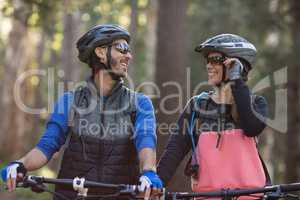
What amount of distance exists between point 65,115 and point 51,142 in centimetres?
23

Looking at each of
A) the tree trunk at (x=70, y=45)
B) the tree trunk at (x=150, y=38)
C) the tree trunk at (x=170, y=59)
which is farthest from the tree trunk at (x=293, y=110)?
the tree trunk at (x=170, y=59)

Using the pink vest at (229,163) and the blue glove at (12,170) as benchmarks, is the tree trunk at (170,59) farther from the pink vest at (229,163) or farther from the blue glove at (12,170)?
the blue glove at (12,170)

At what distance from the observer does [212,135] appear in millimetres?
4797

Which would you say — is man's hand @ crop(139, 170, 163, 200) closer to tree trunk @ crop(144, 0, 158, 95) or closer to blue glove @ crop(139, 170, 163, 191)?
blue glove @ crop(139, 170, 163, 191)

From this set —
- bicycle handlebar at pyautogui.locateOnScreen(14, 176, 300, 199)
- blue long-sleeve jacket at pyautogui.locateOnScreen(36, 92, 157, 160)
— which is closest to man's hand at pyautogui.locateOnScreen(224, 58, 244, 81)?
blue long-sleeve jacket at pyautogui.locateOnScreen(36, 92, 157, 160)

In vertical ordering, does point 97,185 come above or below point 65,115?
below

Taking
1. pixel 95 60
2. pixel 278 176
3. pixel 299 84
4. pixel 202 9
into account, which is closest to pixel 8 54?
pixel 202 9

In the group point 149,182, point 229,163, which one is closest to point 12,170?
point 149,182

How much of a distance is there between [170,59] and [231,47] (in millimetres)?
5537

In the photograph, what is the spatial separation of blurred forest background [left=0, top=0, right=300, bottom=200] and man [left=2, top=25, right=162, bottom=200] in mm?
3144

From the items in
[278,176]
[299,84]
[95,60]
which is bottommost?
[278,176]

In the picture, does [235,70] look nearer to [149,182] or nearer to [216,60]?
[216,60]

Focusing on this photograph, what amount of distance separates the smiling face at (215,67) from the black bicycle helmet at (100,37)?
679 mm

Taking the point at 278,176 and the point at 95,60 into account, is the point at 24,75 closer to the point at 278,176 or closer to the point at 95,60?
the point at 278,176
